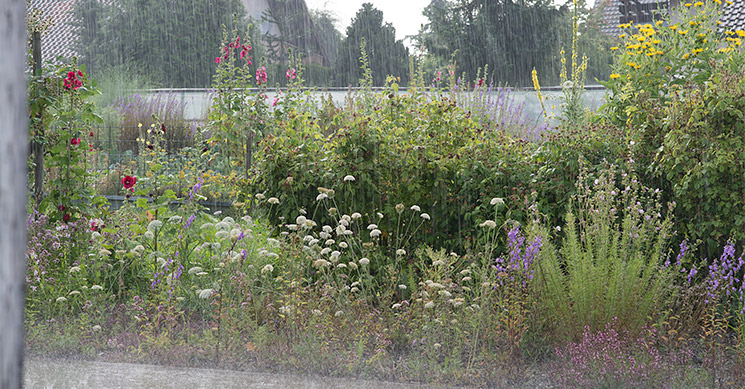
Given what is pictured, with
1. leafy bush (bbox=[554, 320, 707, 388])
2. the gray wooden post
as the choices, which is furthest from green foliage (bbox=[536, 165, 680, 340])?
the gray wooden post

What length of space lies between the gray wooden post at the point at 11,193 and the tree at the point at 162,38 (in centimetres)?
2447

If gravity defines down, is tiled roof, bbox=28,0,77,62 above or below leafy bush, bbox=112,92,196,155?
above

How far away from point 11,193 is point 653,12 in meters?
6.64

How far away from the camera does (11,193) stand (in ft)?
3.23

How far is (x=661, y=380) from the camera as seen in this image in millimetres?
3018

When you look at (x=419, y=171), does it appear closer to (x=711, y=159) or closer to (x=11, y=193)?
(x=711, y=159)

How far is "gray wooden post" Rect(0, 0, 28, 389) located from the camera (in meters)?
A: 0.99

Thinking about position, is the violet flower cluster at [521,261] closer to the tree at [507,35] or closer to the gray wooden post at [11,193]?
the gray wooden post at [11,193]

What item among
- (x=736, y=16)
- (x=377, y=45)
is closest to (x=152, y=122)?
(x=736, y=16)

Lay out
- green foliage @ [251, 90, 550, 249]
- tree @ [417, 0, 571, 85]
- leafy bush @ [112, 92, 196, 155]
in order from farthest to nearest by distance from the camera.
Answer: tree @ [417, 0, 571, 85], leafy bush @ [112, 92, 196, 155], green foliage @ [251, 90, 550, 249]

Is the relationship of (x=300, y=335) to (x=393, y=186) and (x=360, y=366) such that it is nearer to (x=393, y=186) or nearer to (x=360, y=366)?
(x=360, y=366)

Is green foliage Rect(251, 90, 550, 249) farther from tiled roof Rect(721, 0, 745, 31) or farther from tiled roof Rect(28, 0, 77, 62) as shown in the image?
tiled roof Rect(28, 0, 77, 62)

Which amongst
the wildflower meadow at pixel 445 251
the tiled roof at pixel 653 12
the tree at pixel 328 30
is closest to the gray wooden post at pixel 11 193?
the wildflower meadow at pixel 445 251

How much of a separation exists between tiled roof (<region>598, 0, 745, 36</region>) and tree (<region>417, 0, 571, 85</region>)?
2613 millimetres
